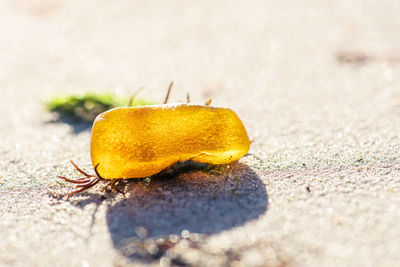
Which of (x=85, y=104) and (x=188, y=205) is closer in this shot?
(x=188, y=205)

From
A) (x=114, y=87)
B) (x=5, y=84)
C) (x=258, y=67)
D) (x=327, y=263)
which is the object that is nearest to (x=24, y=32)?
(x=5, y=84)

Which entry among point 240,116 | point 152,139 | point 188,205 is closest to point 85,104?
point 240,116

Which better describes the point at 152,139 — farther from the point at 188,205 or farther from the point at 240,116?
the point at 240,116

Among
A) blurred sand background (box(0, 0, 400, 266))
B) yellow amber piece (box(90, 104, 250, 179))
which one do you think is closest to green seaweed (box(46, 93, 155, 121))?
blurred sand background (box(0, 0, 400, 266))

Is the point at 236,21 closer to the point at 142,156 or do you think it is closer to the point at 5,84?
the point at 5,84

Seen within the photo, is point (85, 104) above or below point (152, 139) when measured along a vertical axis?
below
